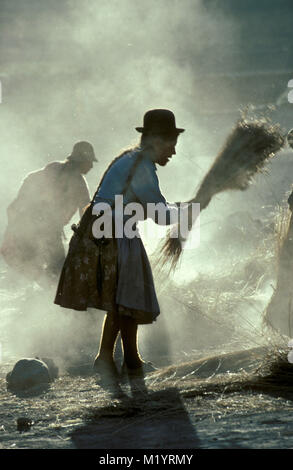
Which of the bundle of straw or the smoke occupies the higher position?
the smoke

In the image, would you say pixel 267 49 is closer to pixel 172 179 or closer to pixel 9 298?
pixel 172 179

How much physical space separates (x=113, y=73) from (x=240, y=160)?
18187 mm

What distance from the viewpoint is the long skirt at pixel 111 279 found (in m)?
4.77

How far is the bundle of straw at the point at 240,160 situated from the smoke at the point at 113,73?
12999mm

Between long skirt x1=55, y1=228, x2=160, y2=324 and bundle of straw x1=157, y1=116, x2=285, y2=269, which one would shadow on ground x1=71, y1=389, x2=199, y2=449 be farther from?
bundle of straw x1=157, y1=116, x2=285, y2=269

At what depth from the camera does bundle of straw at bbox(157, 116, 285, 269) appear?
5.42 meters

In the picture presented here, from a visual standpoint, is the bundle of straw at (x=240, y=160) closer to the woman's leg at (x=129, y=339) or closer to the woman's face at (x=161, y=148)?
the woman's face at (x=161, y=148)

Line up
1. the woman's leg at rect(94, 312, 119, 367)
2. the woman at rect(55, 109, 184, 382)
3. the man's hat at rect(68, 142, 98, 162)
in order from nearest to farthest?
the woman at rect(55, 109, 184, 382), the woman's leg at rect(94, 312, 119, 367), the man's hat at rect(68, 142, 98, 162)

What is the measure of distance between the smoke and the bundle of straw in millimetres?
12999

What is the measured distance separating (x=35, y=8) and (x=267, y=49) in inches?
306

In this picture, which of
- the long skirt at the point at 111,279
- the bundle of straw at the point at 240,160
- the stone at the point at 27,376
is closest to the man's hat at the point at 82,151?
Result: the bundle of straw at the point at 240,160

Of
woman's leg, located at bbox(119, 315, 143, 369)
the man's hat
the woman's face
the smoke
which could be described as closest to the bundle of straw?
the woman's face

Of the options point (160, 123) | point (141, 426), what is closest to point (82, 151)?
point (160, 123)

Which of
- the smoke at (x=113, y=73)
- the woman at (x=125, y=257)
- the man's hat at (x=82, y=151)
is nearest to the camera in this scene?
the woman at (x=125, y=257)
